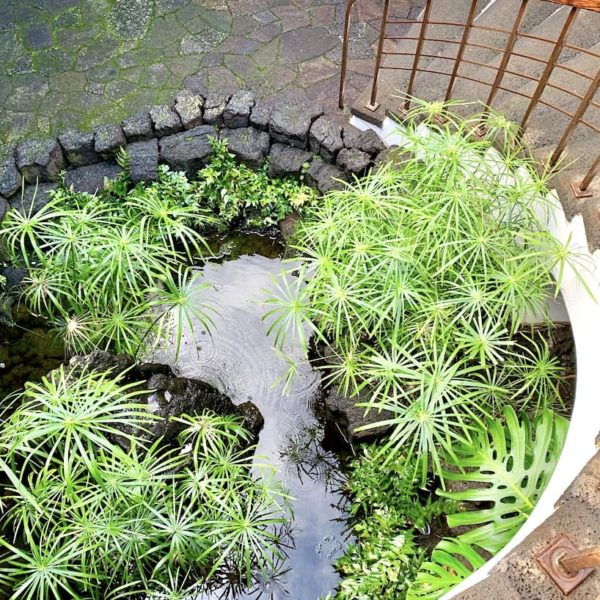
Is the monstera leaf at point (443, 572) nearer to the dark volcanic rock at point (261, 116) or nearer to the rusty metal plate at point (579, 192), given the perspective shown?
the rusty metal plate at point (579, 192)

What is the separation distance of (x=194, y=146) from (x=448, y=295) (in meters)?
2.54

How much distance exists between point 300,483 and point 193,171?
8.64 feet

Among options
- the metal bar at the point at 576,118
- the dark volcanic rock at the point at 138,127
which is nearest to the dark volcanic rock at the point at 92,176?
the dark volcanic rock at the point at 138,127

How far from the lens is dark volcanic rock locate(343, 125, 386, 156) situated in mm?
4641

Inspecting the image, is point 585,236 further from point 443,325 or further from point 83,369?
point 83,369

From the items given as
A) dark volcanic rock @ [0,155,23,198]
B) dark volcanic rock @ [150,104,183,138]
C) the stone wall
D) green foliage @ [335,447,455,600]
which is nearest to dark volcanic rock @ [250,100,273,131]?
the stone wall

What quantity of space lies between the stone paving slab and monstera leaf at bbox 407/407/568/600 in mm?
3045

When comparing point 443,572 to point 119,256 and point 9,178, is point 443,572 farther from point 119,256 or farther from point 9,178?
point 9,178

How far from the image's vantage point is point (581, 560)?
2053mm

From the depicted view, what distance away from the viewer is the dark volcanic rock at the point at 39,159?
4598mm

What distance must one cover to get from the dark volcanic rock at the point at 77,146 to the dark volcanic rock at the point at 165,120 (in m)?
0.52

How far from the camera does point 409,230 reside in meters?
3.35

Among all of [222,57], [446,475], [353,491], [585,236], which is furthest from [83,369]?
[222,57]

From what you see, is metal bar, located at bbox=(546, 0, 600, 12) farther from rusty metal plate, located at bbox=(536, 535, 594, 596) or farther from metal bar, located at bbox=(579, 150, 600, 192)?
rusty metal plate, located at bbox=(536, 535, 594, 596)
